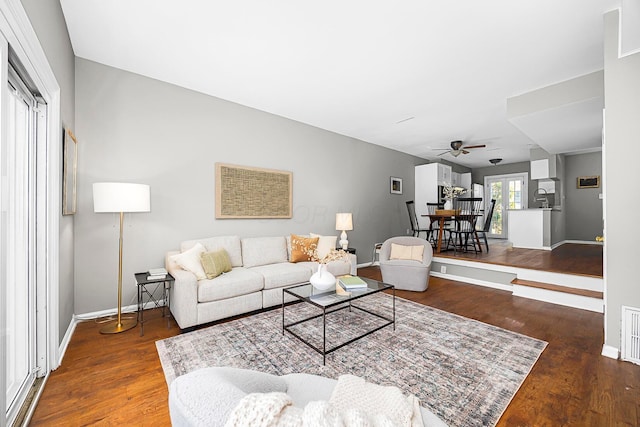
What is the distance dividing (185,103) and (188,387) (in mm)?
3623

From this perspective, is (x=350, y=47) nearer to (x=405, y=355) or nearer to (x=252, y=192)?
(x=252, y=192)

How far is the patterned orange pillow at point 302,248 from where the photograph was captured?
396cm

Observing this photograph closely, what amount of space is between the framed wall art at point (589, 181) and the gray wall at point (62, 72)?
10.3m

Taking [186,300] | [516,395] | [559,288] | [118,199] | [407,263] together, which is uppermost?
[118,199]

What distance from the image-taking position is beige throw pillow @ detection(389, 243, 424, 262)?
13.6ft

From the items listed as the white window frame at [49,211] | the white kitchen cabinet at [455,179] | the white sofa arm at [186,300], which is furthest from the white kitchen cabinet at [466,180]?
the white window frame at [49,211]

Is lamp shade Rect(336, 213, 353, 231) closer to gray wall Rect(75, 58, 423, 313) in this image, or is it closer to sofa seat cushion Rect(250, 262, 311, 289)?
gray wall Rect(75, 58, 423, 313)

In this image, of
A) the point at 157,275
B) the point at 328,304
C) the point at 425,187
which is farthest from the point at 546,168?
the point at 157,275

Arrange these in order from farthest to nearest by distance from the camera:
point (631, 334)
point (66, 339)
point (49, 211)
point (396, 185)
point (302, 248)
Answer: point (396, 185) → point (302, 248) → point (66, 339) → point (631, 334) → point (49, 211)

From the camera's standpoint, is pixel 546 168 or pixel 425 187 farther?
pixel 425 187

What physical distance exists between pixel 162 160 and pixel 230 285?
5.74 ft

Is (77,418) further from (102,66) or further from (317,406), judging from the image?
(102,66)

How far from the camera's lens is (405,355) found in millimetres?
2248

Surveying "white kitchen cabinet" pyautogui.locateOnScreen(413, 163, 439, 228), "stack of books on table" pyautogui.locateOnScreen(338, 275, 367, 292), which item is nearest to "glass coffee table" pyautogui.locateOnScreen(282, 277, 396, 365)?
"stack of books on table" pyautogui.locateOnScreen(338, 275, 367, 292)
